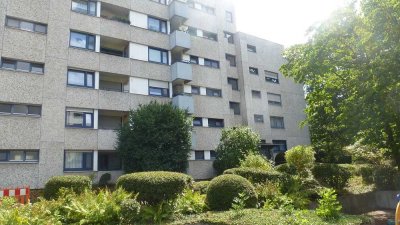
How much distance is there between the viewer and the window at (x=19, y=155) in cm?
2002

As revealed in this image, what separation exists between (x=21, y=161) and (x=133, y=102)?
9.21 meters

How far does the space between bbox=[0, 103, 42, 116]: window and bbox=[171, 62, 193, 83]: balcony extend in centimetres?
1128

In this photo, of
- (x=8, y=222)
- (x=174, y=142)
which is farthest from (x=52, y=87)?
(x=8, y=222)

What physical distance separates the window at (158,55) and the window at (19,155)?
1234cm

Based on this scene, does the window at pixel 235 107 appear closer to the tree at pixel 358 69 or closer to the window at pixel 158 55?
the window at pixel 158 55

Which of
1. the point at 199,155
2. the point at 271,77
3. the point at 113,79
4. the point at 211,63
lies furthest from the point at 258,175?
the point at 271,77

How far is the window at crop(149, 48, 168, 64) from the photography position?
2869 cm

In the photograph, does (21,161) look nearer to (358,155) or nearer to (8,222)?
(8,222)

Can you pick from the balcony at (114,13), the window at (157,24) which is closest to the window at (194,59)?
the window at (157,24)

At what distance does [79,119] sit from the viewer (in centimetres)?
2364

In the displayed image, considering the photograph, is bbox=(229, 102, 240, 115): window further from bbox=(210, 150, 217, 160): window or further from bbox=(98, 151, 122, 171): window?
bbox=(98, 151, 122, 171): window

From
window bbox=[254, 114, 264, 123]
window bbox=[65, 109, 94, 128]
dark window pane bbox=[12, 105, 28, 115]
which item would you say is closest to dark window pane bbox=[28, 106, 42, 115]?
dark window pane bbox=[12, 105, 28, 115]

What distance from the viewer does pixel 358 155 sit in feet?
86.8

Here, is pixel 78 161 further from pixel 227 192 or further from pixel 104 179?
pixel 227 192
